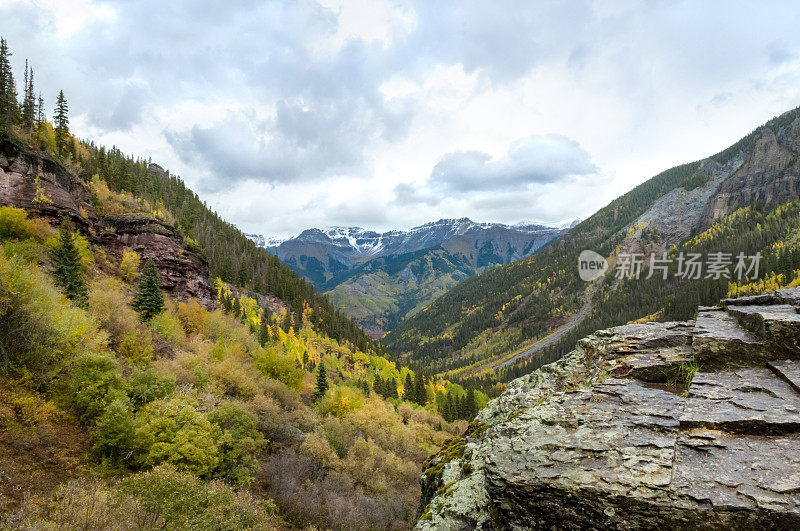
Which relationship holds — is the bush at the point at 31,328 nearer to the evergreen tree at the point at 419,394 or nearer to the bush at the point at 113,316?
the bush at the point at 113,316

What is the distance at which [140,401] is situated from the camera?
25.5 meters

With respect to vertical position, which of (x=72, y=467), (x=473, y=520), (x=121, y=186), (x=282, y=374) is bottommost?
(x=282, y=374)

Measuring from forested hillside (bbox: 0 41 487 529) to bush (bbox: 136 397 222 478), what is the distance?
0.12m

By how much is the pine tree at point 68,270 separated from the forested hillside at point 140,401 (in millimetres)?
181

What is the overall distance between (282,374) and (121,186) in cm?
6689

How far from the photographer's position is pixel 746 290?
470ft

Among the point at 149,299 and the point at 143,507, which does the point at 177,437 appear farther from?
the point at 149,299

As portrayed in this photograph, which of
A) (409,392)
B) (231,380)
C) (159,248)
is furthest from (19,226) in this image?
(409,392)

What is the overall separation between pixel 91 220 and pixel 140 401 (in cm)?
4329

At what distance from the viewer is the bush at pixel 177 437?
22.0 metres

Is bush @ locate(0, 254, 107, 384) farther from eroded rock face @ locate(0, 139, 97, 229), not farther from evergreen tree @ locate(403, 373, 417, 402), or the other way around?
evergreen tree @ locate(403, 373, 417, 402)

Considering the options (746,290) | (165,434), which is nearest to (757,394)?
(165,434)

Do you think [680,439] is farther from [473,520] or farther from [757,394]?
[473,520]

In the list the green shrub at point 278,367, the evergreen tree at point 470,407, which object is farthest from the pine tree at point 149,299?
the evergreen tree at point 470,407
